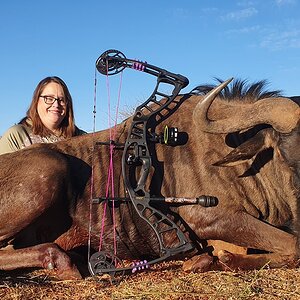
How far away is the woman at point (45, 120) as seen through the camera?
595cm

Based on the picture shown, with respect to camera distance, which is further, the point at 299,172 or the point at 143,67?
the point at 143,67

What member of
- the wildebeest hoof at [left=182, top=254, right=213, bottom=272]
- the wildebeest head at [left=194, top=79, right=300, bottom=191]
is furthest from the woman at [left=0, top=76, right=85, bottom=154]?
the wildebeest hoof at [left=182, top=254, right=213, bottom=272]

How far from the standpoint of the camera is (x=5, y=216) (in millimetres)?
4184

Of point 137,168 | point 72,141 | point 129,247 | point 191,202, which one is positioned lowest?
point 129,247

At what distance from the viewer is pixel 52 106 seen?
605 centimetres

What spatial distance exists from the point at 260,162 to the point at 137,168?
1097mm

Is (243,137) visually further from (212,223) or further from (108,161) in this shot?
(108,161)

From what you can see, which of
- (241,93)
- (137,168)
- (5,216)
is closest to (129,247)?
(137,168)

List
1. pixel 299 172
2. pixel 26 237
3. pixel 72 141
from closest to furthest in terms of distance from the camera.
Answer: pixel 299 172 → pixel 26 237 → pixel 72 141

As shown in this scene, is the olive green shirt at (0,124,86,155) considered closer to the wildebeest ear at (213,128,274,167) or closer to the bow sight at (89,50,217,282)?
the bow sight at (89,50,217,282)

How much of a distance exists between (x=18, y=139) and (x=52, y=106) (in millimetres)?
552

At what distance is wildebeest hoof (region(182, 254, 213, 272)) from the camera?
13.0 feet

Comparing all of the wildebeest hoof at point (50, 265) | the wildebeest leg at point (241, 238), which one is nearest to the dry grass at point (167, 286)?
the wildebeest hoof at point (50, 265)

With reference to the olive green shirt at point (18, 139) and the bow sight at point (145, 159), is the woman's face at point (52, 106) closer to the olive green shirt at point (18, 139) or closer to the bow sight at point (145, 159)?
the olive green shirt at point (18, 139)
